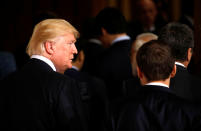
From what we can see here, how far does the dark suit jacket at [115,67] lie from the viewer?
313 cm

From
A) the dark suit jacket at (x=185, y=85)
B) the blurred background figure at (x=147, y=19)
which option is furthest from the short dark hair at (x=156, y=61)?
the blurred background figure at (x=147, y=19)

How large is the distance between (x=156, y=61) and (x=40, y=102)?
0.66 meters

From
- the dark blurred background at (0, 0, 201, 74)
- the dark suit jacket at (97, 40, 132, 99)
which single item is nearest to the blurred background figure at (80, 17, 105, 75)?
the dark suit jacket at (97, 40, 132, 99)

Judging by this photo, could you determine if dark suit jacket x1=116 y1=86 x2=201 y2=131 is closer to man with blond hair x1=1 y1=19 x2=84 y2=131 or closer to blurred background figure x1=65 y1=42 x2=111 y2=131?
man with blond hair x1=1 y1=19 x2=84 y2=131

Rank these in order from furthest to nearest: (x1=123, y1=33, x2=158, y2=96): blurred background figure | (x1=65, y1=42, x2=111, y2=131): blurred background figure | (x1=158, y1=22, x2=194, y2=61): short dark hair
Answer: (x1=65, y1=42, x2=111, y2=131): blurred background figure
(x1=123, y1=33, x2=158, y2=96): blurred background figure
(x1=158, y1=22, x2=194, y2=61): short dark hair

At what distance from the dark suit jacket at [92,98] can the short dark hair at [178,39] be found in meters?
0.78

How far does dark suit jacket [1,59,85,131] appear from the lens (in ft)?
6.45

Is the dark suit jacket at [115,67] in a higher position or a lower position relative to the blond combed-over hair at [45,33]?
lower

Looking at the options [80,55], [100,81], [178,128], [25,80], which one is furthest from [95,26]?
[178,128]

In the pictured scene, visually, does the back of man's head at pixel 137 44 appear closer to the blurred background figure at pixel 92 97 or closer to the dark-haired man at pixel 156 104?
the blurred background figure at pixel 92 97

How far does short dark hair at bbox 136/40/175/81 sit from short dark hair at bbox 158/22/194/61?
0.32m

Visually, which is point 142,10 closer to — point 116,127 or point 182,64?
point 182,64

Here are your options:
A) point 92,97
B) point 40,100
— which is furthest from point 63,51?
point 92,97

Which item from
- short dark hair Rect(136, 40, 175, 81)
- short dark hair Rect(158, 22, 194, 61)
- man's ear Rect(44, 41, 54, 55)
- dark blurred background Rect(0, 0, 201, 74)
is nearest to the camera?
short dark hair Rect(136, 40, 175, 81)
